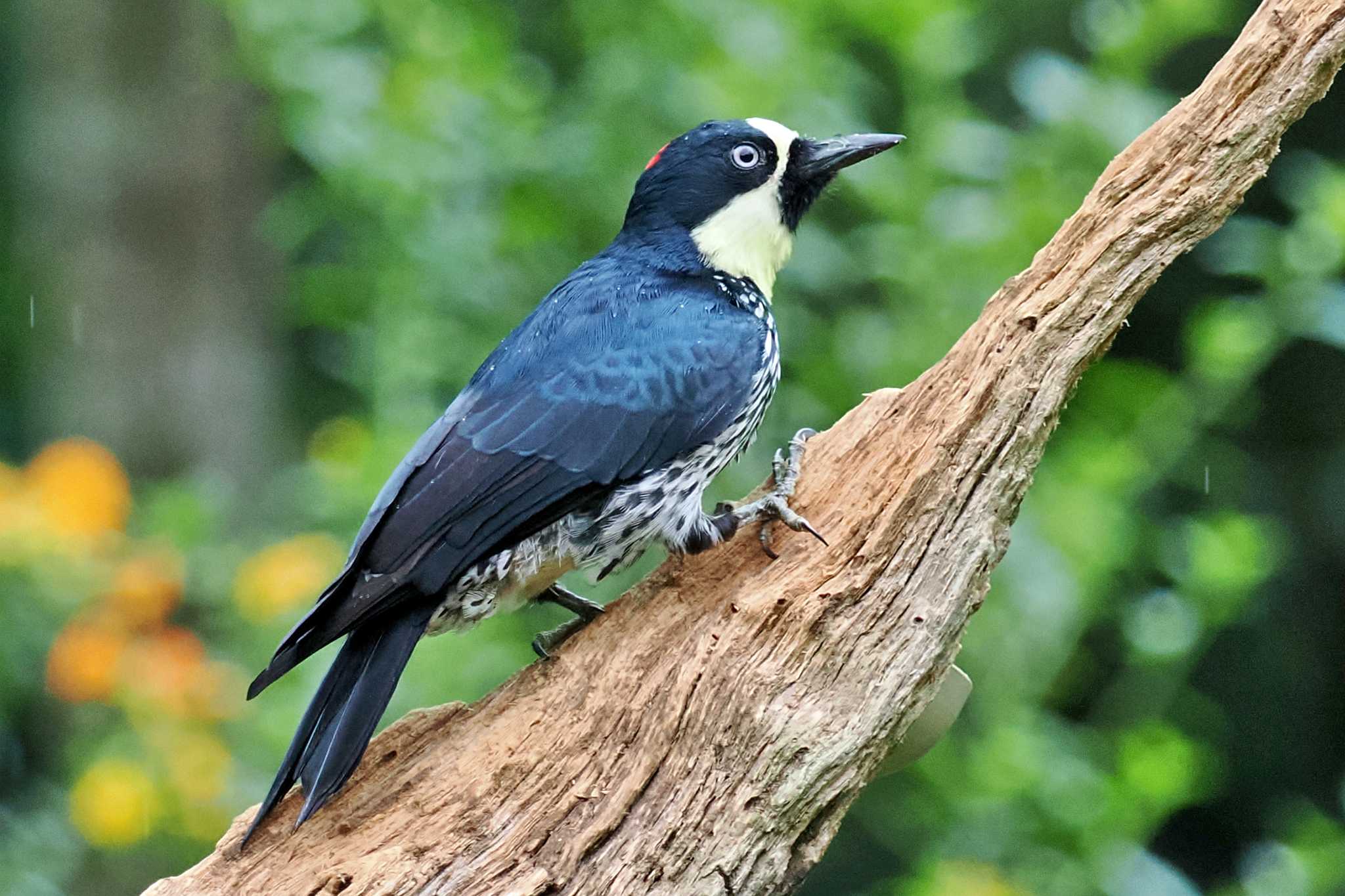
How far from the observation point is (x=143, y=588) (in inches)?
169

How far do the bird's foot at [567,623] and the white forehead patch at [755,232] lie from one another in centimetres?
92

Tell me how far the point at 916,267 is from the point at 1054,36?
8.26ft

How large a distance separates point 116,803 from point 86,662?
0.41 metres

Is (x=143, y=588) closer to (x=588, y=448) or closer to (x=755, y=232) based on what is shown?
(x=588, y=448)

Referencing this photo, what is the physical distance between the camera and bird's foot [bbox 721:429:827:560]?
3.08 m

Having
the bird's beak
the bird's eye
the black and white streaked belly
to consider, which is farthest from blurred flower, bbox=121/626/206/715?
the bird's beak

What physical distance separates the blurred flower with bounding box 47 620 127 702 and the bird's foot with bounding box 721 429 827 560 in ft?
6.73

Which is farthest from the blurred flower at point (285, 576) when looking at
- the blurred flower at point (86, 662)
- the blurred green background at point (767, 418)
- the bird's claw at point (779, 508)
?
the bird's claw at point (779, 508)

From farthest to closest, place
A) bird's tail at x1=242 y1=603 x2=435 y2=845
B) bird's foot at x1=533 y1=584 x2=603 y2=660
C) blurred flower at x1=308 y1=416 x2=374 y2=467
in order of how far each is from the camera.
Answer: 1. blurred flower at x1=308 y1=416 x2=374 y2=467
2. bird's foot at x1=533 y1=584 x2=603 y2=660
3. bird's tail at x1=242 y1=603 x2=435 y2=845

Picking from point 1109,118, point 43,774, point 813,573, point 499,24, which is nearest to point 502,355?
point 813,573

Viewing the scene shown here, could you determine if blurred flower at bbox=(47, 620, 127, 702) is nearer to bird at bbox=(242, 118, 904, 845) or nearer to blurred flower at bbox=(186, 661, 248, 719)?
blurred flower at bbox=(186, 661, 248, 719)

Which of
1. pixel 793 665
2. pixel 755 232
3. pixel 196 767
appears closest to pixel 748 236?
pixel 755 232

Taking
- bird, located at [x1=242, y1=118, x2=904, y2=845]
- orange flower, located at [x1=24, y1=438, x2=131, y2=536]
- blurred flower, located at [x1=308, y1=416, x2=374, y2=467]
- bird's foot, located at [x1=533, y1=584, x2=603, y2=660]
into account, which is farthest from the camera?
blurred flower, located at [x1=308, y1=416, x2=374, y2=467]

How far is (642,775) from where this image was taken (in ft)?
8.91
